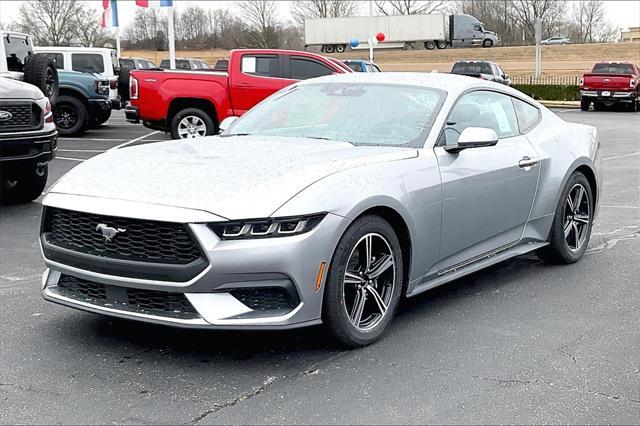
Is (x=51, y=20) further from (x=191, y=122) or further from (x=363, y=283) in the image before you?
(x=363, y=283)

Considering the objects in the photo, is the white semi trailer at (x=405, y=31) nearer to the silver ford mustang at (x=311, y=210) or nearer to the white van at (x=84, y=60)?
the white van at (x=84, y=60)

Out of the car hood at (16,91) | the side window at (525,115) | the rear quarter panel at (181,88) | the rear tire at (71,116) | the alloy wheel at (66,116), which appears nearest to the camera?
the side window at (525,115)

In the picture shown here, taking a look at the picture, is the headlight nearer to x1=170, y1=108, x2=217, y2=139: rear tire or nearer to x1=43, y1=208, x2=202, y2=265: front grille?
x1=43, y1=208, x2=202, y2=265: front grille

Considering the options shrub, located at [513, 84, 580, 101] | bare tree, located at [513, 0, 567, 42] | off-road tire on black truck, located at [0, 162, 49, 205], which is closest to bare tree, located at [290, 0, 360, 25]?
bare tree, located at [513, 0, 567, 42]

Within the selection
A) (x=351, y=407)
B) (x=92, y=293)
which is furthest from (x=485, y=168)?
(x=92, y=293)

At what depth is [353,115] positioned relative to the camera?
211 inches

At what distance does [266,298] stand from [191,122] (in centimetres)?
1177

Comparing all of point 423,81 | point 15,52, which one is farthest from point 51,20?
point 423,81

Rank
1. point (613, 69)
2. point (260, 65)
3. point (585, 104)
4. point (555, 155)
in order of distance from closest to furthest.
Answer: point (555, 155) → point (260, 65) → point (585, 104) → point (613, 69)

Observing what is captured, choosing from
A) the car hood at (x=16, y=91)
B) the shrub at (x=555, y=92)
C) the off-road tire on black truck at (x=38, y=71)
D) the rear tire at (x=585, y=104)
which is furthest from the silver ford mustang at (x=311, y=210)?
the shrub at (x=555, y=92)

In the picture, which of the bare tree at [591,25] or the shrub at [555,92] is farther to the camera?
the bare tree at [591,25]

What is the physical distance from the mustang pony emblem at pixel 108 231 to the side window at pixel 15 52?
29.8ft

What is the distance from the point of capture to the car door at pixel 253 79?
1537cm

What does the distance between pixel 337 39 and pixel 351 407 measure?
204ft
